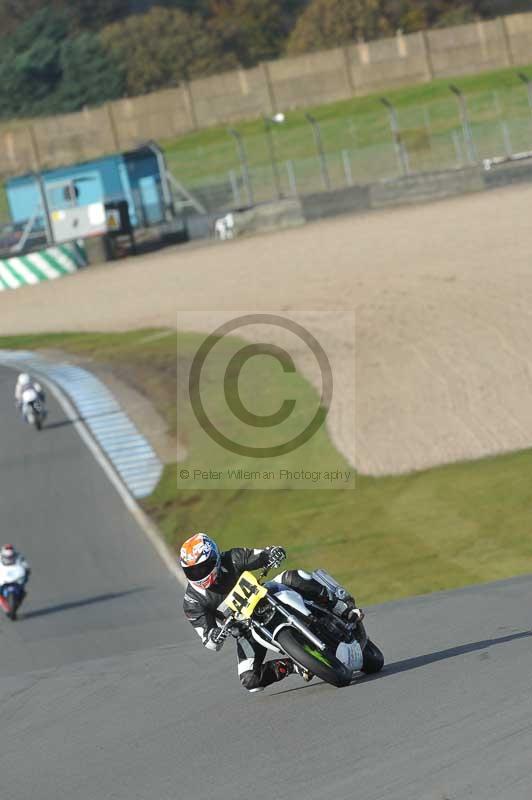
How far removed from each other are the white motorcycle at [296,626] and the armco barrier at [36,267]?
3871 cm

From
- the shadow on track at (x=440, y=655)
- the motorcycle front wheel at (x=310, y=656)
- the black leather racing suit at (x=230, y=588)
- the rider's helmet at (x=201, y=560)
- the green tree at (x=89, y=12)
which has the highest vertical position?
the green tree at (x=89, y=12)

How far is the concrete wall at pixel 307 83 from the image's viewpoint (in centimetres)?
7212

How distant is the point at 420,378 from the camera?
25.0 meters

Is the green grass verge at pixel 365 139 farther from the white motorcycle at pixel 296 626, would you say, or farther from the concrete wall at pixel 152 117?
the white motorcycle at pixel 296 626

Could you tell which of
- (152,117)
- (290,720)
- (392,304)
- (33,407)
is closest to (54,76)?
(152,117)

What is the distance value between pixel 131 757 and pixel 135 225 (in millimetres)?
45070

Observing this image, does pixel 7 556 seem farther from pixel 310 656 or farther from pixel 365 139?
pixel 365 139

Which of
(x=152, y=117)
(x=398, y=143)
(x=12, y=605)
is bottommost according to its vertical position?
(x=12, y=605)

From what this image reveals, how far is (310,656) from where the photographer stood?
891cm

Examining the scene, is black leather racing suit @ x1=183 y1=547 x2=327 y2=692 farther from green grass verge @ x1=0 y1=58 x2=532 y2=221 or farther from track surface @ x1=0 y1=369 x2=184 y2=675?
green grass verge @ x1=0 y1=58 x2=532 y2=221

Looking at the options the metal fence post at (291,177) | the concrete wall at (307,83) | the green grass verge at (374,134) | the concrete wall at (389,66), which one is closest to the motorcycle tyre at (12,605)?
the green grass verge at (374,134)

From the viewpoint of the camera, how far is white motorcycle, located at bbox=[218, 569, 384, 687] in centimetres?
895

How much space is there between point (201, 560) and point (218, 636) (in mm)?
530

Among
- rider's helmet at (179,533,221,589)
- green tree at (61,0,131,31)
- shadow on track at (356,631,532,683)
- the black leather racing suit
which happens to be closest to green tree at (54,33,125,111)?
green tree at (61,0,131,31)
